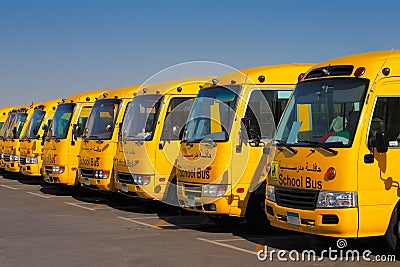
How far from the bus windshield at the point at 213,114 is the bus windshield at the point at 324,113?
5.63 feet

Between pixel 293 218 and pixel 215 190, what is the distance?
2.42 m

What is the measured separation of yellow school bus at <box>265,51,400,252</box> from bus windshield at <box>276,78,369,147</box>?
0.04ft

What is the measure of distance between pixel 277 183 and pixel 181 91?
210 inches

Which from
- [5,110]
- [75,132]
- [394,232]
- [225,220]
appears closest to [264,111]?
[225,220]

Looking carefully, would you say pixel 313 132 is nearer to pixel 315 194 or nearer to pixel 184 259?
pixel 315 194

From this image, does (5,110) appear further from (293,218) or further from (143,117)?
(293,218)

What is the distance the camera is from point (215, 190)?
1117 centimetres

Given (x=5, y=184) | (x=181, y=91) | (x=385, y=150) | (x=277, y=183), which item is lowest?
(x=5, y=184)

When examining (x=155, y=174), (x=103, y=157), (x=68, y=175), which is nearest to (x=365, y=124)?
(x=155, y=174)

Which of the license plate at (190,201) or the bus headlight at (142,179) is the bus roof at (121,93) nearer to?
the bus headlight at (142,179)

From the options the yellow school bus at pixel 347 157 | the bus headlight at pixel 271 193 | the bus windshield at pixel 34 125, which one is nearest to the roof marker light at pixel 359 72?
the yellow school bus at pixel 347 157

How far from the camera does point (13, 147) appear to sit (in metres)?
22.6

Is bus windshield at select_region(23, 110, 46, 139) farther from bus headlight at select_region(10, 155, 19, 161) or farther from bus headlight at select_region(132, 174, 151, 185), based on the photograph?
bus headlight at select_region(132, 174, 151, 185)

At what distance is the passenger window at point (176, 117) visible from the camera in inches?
551
